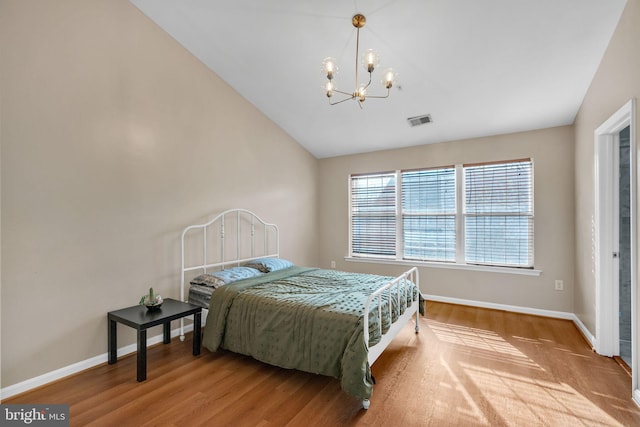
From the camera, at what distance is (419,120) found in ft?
13.0

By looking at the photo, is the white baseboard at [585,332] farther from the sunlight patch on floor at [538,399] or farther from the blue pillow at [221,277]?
the blue pillow at [221,277]

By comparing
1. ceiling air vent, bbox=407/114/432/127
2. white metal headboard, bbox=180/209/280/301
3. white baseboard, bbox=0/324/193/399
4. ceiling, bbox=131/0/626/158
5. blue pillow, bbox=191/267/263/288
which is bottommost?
white baseboard, bbox=0/324/193/399

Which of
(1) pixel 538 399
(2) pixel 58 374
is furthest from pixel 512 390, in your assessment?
(2) pixel 58 374

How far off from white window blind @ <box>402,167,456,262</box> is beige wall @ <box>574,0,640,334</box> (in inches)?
55.0

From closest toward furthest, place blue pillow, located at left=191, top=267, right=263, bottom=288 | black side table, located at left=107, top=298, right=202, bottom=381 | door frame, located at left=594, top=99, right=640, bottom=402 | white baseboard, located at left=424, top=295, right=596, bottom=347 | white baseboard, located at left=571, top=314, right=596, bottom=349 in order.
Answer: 1. black side table, located at left=107, top=298, right=202, bottom=381
2. door frame, located at left=594, top=99, right=640, bottom=402
3. white baseboard, located at left=571, top=314, right=596, bottom=349
4. blue pillow, located at left=191, top=267, right=263, bottom=288
5. white baseboard, located at left=424, top=295, right=596, bottom=347

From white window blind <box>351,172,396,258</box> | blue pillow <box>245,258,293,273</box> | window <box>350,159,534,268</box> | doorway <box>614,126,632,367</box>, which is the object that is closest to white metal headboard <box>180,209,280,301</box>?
blue pillow <box>245,258,293,273</box>

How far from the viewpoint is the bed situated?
6.97ft

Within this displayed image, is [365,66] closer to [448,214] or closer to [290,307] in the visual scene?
[290,307]

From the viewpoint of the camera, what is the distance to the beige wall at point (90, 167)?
2168 millimetres

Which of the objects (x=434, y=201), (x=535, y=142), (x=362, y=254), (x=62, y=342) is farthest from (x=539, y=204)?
(x=62, y=342)

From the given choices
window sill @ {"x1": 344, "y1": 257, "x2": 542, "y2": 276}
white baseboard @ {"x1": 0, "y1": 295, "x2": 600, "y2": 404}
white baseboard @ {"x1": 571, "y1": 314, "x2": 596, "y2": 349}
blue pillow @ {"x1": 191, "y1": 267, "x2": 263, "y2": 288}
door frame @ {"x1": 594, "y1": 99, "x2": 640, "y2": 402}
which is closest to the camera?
white baseboard @ {"x1": 0, "y1": 295, "x2": 600, "y2": 404}

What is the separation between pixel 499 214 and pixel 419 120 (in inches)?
64.4

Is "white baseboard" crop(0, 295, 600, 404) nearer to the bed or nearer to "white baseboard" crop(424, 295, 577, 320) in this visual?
"white baseboard" crop(424, 295, 577, 320)

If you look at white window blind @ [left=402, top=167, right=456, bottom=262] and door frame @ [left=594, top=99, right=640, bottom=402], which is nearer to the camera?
door frame @ [left=594, top=99, right=640, bottom=402]
